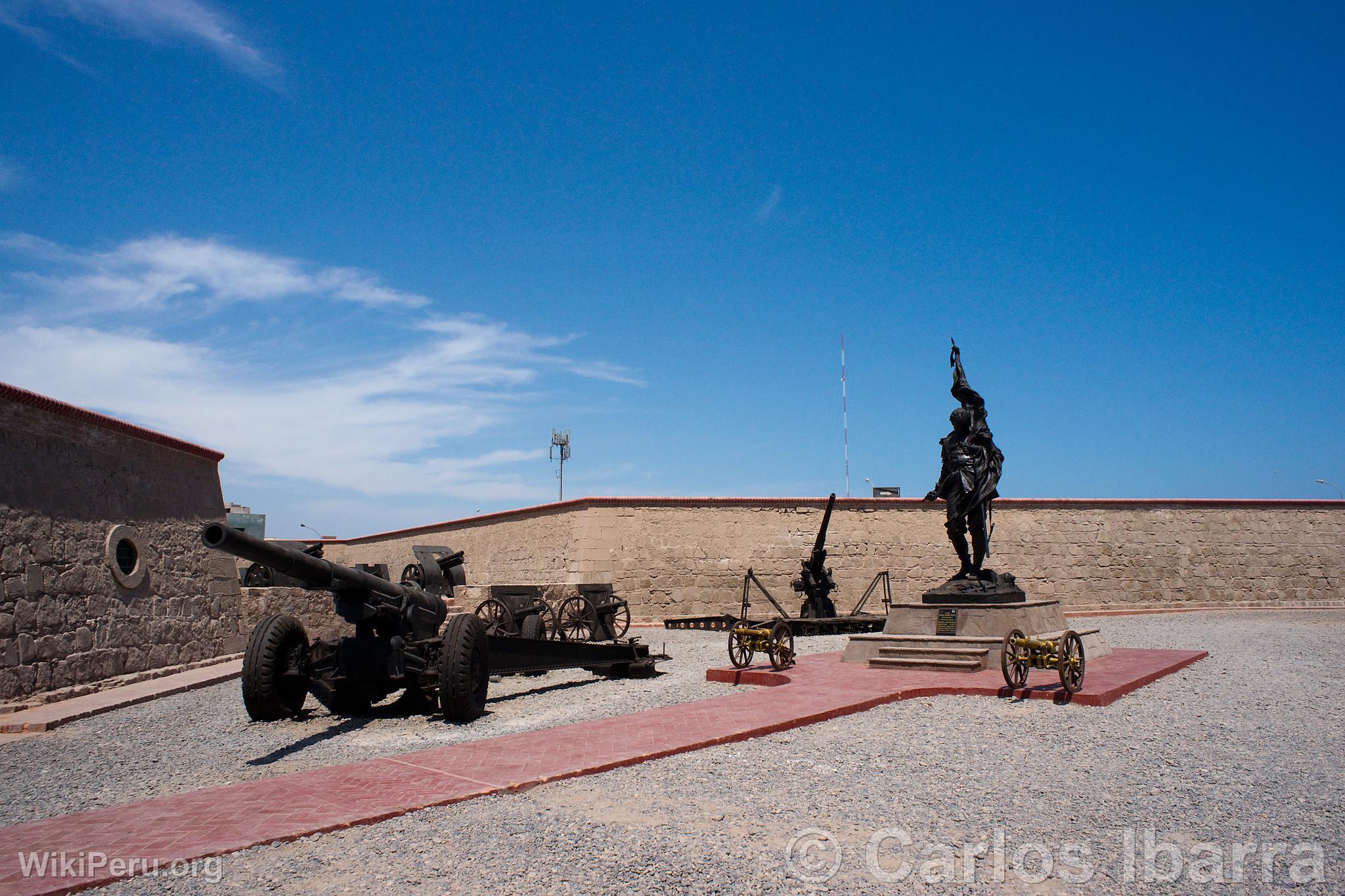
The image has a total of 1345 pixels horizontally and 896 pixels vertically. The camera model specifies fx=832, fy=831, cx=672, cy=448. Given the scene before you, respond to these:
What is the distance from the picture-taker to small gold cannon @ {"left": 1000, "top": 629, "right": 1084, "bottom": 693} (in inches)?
279

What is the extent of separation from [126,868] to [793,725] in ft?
14.3

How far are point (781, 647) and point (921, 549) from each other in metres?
11.7

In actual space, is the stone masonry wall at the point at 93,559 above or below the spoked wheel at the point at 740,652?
above

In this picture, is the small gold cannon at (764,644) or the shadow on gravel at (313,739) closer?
the shadow on gravel at (313,739)

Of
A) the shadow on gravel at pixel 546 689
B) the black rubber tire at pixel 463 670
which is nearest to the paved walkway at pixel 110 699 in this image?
the black rubber tire at pixel 463 670

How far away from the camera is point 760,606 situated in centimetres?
1862

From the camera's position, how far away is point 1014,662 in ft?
24.7

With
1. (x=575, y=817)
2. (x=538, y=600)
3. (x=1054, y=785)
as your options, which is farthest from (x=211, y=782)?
(x=538, y=600)

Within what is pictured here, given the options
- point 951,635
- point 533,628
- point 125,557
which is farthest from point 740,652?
point 125,557

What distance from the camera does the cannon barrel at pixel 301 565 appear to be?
17.2 feet

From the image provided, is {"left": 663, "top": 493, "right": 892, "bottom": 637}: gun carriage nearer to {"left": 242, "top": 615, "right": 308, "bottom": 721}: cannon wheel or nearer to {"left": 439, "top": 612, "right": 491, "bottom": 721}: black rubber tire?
{"left": 439, "top": 612, "right": 491, "bottom": 721}: black rubber tire

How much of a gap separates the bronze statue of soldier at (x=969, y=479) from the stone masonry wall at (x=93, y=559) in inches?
384

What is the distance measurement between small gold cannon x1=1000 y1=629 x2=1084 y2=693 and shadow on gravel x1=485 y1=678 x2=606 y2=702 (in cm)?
450

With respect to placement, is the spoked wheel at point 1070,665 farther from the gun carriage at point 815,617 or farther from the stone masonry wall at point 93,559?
the stone masonry wall at point 93,559
